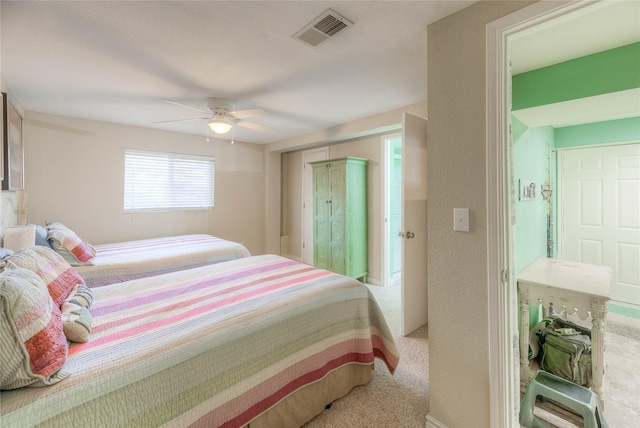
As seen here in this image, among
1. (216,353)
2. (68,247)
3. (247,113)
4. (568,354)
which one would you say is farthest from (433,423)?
(68,247)

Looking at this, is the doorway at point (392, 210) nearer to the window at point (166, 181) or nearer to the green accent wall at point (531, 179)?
the green accent wall at point (531, 179)

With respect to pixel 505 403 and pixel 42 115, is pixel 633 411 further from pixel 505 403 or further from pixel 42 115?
pixel 42 115

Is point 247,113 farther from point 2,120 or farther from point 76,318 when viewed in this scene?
point 76,318

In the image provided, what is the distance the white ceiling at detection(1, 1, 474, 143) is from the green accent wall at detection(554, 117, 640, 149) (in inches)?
69.8

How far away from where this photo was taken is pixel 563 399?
1.49m

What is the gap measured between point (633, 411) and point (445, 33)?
2538 mm

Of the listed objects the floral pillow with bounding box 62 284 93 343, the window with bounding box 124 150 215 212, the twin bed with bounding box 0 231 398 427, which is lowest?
the twin bed with bounding box 0 231 398 427

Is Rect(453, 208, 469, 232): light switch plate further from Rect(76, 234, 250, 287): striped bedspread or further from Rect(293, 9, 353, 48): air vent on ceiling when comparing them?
Rect(76, 234, 250, 287): striped bedspread

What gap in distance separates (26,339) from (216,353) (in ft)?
2.07

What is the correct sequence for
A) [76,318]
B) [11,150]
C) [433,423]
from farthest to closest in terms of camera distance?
[11,150] < [433,423] < [76,318]

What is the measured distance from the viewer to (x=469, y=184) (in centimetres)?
137

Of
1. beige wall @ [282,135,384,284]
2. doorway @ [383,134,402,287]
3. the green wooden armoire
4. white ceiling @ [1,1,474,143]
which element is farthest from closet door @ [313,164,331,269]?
white ceiling @ [1,1,474,143]

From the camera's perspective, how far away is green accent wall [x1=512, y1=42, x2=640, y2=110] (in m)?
1.58

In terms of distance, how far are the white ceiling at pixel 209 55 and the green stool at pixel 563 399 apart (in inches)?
86.9
